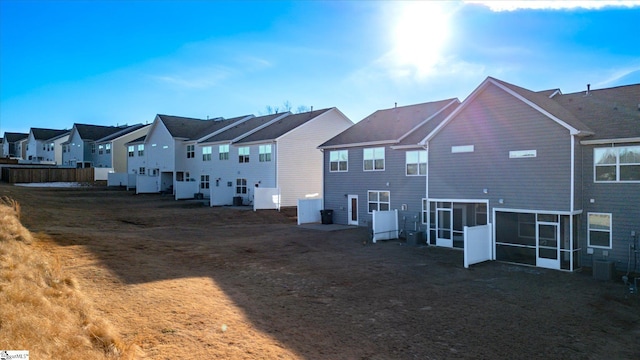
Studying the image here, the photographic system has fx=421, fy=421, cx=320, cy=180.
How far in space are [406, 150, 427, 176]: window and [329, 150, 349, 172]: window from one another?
200 inches

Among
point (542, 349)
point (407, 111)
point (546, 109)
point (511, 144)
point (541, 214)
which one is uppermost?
point (407, 111)

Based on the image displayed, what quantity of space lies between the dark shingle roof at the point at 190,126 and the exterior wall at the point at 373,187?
19.4m

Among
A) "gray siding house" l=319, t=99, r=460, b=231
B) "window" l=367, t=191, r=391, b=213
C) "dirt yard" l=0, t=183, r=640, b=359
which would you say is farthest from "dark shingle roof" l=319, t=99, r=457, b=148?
"dirt yard" l=0, t=183, r=640, b=359

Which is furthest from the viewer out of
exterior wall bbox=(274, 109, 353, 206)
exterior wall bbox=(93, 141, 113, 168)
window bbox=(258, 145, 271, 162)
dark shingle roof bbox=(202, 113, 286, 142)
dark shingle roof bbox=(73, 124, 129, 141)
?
dark shingle roof bbox=(73, 124, 129, 141)

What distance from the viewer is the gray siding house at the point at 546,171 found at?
613 inches

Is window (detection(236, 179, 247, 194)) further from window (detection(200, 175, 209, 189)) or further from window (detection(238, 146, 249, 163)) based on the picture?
window (detection(200, 175, 209, 189))

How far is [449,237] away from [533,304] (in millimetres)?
8602

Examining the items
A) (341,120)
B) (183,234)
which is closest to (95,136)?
(341,120)

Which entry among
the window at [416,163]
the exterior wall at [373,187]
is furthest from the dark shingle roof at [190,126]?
the window at [416,163]

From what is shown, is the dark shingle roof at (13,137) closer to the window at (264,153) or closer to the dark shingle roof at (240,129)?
the dark shingle roof at (240,129)

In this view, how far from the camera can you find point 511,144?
1741 centimetres

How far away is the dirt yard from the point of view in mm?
8211

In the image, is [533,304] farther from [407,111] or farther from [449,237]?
[407,111]

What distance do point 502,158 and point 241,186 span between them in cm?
2398
